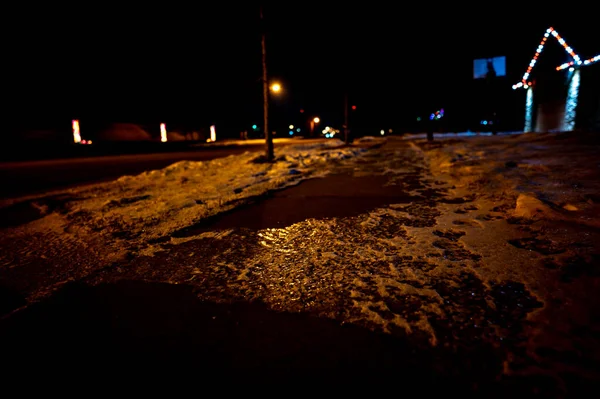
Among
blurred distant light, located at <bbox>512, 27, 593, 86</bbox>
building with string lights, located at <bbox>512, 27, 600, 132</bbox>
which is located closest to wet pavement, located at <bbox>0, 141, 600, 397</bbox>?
building with string lights, located at <bbox>512, 27, 600, 132</bbox>

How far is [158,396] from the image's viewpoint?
1431 millimetres

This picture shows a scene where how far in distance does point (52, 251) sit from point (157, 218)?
47.5 inches

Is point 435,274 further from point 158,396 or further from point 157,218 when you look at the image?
point 157,218

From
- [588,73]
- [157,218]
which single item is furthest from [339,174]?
[588,73]

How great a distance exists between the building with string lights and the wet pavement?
15.0 metres

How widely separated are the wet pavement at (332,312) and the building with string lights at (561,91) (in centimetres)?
1499

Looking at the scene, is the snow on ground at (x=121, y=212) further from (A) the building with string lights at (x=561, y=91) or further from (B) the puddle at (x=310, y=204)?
(A) the building with string lights at (x=561, y=91)

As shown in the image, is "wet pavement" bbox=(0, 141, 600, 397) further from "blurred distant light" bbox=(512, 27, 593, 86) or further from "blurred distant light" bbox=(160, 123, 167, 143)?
"blurred distant light" bbox=(160, 123, 167, 143)

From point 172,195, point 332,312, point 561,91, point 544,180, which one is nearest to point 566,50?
point 561,91

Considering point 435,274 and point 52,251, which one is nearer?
point 435,274

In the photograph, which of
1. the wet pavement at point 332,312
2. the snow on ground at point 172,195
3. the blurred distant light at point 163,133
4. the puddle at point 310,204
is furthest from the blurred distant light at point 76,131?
the wet pavement at point 332,312

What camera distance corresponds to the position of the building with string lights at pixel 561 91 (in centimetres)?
1352

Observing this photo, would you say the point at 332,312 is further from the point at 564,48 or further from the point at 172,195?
the point at 564,48

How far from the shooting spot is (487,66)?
2739cm
